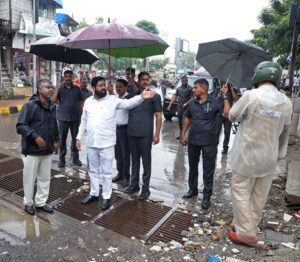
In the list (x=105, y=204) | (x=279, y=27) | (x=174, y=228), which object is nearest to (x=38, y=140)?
(x=105, y=204)

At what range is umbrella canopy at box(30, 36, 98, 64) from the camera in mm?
5629

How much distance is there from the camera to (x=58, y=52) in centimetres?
590

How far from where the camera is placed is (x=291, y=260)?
2.99 meters

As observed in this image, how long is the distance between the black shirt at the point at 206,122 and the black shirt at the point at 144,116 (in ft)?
2.10

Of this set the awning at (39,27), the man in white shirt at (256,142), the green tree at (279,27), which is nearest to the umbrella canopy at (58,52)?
the man in white shirt at (256,142)

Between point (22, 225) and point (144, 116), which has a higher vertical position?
point (144, 116)

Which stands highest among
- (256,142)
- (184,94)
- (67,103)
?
(184,94)

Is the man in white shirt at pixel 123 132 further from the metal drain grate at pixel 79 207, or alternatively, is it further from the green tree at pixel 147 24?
the green tree at pixel 147 24

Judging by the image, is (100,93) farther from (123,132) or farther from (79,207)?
(79,207)

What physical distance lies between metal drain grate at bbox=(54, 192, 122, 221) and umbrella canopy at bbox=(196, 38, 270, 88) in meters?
2.68

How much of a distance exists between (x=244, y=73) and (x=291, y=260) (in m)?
2.79

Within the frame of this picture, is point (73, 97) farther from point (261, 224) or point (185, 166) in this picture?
point (261, 224)

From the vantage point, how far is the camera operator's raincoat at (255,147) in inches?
119

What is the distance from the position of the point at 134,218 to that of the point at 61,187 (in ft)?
5.41
